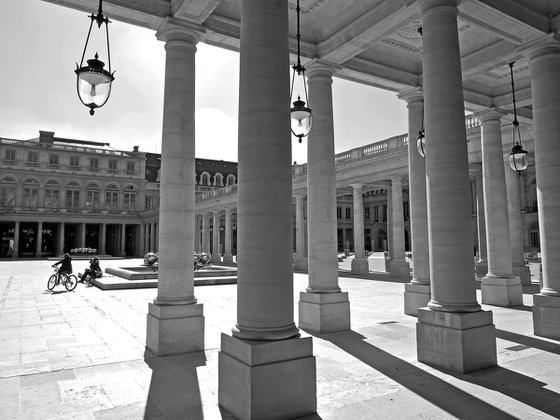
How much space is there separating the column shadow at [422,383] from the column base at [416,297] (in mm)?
3654

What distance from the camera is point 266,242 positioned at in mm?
5359

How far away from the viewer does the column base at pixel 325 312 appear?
10.3 meters

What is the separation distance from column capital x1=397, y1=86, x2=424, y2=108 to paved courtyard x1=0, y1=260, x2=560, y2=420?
7096 millimetres

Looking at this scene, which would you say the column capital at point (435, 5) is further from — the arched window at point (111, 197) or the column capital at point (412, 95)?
the arched window at point (111, 197)

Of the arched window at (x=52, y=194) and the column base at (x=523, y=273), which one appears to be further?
the arched window at (x=52, y=194)

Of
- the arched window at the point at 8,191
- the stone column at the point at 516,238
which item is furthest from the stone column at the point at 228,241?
the arched window at the point at 8,191

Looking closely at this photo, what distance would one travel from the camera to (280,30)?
18.7 feet

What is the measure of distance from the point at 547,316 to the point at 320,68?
8.49 metres

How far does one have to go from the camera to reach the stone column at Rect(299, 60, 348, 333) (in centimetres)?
1045

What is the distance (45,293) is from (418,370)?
17736 mm

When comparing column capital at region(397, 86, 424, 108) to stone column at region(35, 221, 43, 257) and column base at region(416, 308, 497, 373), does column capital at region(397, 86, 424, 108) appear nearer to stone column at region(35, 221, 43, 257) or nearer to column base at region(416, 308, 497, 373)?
column base at region(416, 308, 497, 373)

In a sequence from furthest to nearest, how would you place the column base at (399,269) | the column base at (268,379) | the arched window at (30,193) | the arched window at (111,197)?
the arched window at (111,197) → the arched window at (30,193) → the column base at (399,269) → the column base at (268,379)

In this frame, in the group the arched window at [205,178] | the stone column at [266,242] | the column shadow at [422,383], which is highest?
the arched window at [205,178]

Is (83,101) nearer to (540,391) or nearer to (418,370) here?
(418,370)
